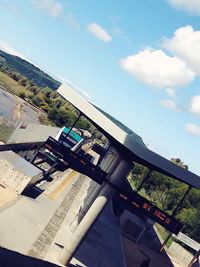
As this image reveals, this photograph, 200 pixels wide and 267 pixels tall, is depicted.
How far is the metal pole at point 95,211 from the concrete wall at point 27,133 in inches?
599

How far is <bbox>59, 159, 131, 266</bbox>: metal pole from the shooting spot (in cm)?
1869

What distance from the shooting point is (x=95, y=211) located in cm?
1869

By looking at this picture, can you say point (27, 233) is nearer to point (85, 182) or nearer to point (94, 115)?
point (94, 115)

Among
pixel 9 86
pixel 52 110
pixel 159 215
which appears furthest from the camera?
pixel 9 86

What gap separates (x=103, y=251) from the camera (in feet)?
82.6

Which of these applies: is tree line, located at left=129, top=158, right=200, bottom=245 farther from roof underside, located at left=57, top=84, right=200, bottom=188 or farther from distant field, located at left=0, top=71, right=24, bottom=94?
distant field, located at left=0, top=71, right=24, bottom=94

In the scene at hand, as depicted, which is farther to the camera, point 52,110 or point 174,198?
point 52,110

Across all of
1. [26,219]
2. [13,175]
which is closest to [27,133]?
[13,175]

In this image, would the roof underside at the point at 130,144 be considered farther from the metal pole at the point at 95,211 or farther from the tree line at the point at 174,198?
the tree line at the point at 174,198

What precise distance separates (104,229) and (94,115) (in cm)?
1646

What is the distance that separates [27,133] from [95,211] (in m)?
18.5

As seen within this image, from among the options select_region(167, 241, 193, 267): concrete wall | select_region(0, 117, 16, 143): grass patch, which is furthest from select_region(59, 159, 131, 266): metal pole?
select_region(167, 241, 193, 267): concrete wall

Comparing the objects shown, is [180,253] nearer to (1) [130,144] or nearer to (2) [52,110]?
(1) [130,144]

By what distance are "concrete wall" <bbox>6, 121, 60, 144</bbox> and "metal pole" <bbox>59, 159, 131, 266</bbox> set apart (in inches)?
599
